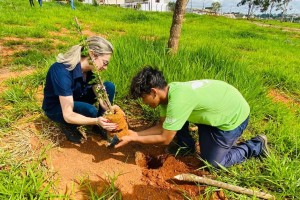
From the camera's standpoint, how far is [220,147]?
2.30 meters

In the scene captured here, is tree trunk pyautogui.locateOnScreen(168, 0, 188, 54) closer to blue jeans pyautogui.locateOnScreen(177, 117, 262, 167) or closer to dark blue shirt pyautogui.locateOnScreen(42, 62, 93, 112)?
blue jeans pyautogui.locateOnScreen(177, 117, 262, 167)

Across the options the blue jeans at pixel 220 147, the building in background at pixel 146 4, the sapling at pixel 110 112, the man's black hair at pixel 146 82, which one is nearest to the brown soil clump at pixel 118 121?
the sapling at pixel 110 112

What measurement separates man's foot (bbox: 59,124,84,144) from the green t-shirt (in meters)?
0.85

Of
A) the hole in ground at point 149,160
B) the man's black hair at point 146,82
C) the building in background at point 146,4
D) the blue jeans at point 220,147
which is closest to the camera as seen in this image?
the man's black hair at point 146,82

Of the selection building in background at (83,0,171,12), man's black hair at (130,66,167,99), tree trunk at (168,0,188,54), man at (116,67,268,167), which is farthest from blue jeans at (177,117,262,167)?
building in background at (83,0,171,12)

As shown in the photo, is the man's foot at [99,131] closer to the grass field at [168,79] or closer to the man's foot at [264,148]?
the grass field at [168,79]

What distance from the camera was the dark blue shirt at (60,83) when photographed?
208 cm

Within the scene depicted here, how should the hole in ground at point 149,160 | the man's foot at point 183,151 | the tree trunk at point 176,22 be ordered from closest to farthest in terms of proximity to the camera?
the hole in ground at point 149,160 < the man's foot at point 183,151 < the tree trunk at point 176,22

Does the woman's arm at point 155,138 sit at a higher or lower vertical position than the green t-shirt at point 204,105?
lower

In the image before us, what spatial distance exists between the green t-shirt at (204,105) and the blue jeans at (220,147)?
0.22 ft

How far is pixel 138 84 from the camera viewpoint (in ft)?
6.31

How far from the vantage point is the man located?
1948 mm

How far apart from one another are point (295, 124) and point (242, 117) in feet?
3.93

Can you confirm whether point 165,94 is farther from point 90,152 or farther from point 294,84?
point 294,84
